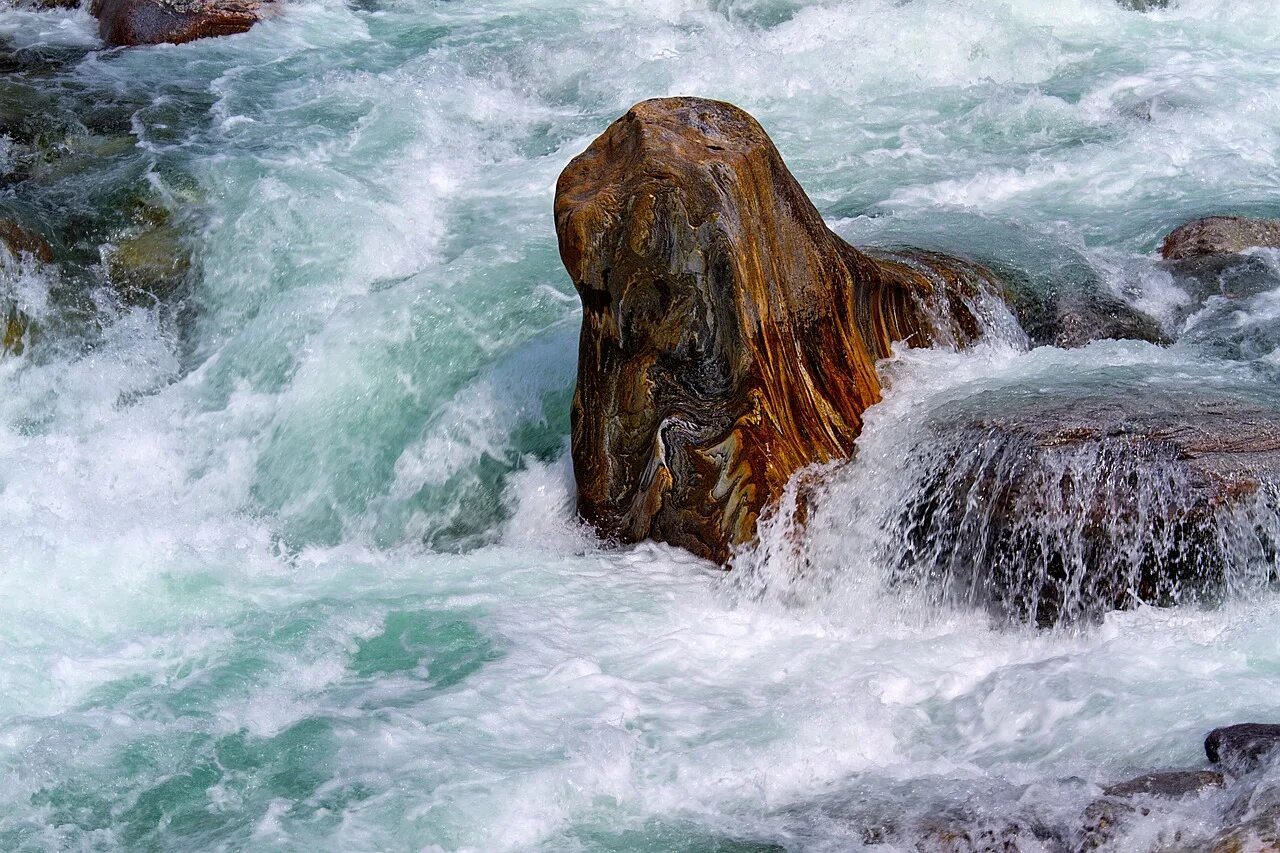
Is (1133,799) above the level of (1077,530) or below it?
below

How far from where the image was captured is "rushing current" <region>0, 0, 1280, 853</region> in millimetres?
4090

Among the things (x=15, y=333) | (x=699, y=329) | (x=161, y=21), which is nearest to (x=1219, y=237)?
(x=699, y=329)

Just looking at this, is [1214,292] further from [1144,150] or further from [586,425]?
[586,425]

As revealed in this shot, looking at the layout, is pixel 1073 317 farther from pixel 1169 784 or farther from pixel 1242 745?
pixel 1169 784

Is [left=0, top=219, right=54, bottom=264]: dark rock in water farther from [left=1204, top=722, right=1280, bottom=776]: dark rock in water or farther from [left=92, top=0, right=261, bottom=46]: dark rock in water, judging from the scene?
[left=1204, top=722, right=1280, bottom=776]: dark rock in water

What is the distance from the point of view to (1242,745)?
3.48 metres

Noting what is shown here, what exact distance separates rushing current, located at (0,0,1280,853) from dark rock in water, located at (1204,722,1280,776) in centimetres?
13

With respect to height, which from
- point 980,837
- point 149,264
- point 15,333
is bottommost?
point 980,837

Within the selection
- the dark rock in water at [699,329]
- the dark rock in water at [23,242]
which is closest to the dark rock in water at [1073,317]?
the dark rock in water at [699,329]

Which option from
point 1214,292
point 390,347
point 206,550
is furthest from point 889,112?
point 206,550

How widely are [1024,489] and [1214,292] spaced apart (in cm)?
262

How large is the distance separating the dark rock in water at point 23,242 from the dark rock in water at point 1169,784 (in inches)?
267

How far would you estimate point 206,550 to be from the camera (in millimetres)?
5945

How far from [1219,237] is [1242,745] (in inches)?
172
